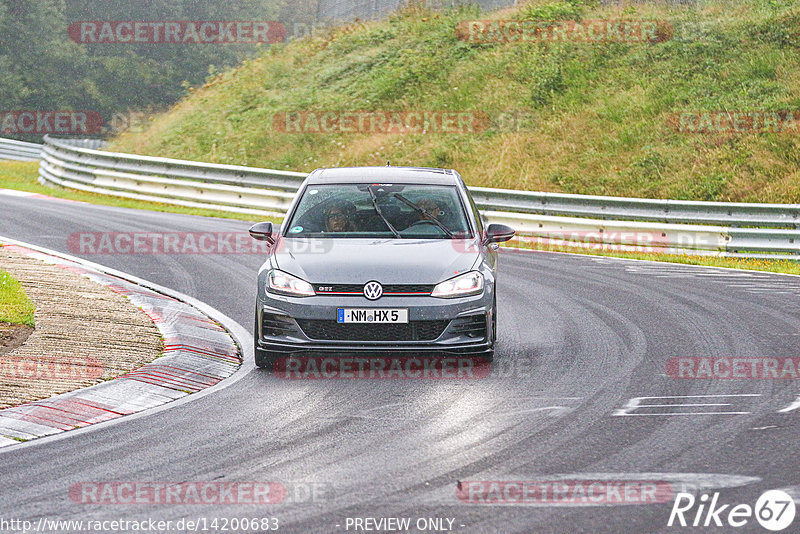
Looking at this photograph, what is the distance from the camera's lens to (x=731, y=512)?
520 cm

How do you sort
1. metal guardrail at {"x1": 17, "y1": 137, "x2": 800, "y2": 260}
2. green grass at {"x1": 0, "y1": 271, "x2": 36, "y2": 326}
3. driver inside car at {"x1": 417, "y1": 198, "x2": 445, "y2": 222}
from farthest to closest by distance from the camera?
metal guardrail at {"x1": 17, "y1": 137, "x2": 800, "y2": 260}
green grass at {"x1": 0, "y1": 271, "x2": 36, "y2": 326}
driver inside car at {"x1": 417, "y1": 198, "x2": 445, "y2": 222}

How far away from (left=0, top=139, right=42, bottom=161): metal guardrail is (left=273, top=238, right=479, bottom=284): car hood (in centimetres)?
3713

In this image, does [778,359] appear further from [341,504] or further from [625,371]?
[341,504]

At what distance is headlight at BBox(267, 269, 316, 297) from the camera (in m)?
8.62

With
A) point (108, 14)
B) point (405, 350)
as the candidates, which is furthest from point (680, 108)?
point (108, 14)

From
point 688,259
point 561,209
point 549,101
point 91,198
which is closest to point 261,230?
point 688,259

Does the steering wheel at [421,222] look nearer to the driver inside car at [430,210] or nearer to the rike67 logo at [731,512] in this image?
the driver inside car at [430,210]

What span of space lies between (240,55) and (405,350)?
58.6m

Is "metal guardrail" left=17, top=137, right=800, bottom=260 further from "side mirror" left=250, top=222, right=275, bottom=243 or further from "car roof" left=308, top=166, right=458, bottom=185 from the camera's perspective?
"side mirror" left=250, top=222, right=275, bottom=243

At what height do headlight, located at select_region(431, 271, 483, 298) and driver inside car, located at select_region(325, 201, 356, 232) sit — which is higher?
driver inside car, located at select_region(325, 201, 356, 232)

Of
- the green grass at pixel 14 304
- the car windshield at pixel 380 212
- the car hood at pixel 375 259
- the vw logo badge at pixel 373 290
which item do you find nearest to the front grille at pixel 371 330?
the vw logo badge at pixel 373 290

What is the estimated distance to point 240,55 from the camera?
64750 millimetres

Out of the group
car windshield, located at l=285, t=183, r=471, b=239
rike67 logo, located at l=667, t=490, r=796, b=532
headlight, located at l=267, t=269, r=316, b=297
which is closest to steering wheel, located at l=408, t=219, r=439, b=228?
car windshield, located at l=285, t=183, r=471, b=239

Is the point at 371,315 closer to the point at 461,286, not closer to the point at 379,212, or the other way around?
the point at 461,286
